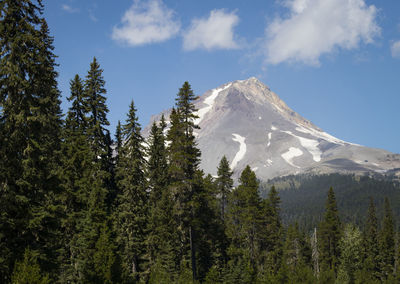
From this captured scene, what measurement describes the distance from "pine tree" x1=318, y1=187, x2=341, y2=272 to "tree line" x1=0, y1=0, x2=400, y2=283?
2.05 m

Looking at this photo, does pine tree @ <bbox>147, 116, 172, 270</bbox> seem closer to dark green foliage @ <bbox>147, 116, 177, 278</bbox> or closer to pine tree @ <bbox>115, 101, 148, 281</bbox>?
dark green foliage @ <bbox>147, 116, 177, 278</bbox>

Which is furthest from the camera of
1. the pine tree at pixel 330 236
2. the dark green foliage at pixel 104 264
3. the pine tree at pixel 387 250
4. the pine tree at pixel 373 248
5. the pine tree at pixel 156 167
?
the pine tree at pixel 387 250

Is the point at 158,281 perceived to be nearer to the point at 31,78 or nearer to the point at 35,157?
the point at 35,157

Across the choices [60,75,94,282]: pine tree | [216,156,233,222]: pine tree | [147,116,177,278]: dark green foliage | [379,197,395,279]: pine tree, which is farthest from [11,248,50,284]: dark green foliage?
[379,197,395,279]: pine tree

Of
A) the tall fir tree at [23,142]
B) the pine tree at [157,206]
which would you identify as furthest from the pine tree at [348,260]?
the tall fir tree at [23,142]

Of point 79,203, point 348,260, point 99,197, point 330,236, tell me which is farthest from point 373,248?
point 79,203

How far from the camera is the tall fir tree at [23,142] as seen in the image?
1595 centimetres

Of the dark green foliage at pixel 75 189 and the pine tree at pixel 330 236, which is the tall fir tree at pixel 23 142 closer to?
the dark green foliage at pixel 75 189

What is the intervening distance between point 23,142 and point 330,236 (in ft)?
204

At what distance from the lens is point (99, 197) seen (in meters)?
27.5

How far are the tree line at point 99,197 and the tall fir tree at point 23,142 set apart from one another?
0.16 feet

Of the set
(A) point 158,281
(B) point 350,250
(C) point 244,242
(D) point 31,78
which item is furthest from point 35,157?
(B) point 350,250

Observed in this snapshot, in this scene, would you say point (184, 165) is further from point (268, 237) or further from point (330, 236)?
point (330, 236)

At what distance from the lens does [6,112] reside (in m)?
16.6
